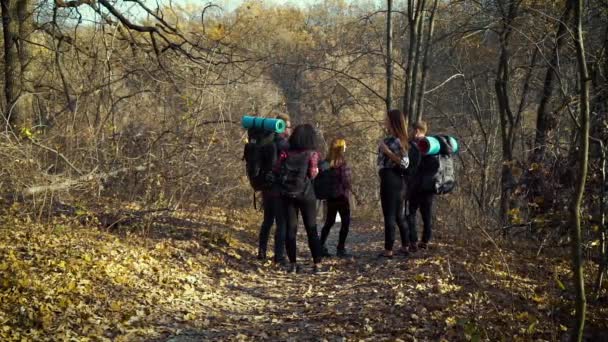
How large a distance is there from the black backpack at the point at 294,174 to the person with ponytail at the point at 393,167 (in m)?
0.95

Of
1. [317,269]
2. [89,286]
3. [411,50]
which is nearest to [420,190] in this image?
[317,269]

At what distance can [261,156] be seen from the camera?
7590 millimetres

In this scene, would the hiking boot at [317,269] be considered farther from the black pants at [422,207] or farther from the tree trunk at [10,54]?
the tree trunk at [10,54]

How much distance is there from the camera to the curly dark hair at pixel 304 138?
287 inches

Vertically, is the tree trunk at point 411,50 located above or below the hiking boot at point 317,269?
above

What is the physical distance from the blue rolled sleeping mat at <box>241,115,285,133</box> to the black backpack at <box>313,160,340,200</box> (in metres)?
0.96

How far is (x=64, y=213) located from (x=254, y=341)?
193 inches

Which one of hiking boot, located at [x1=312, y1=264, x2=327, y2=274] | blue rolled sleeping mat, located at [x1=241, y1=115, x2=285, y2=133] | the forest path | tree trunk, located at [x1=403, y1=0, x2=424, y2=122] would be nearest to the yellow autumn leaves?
the forest path

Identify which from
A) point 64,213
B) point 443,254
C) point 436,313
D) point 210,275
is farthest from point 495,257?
point 64,213

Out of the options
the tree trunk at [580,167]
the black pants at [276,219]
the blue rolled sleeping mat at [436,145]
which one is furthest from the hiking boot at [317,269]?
the tree trunk at [580,167]

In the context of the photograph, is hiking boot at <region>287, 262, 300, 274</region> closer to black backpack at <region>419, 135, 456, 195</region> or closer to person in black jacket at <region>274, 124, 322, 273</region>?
person in black jacket at <region>274, 124, 322, 273</region>

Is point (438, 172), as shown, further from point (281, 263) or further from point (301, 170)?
point (281, 263)

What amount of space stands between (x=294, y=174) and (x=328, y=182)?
3.09 feet

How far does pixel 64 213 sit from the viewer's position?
855cm
